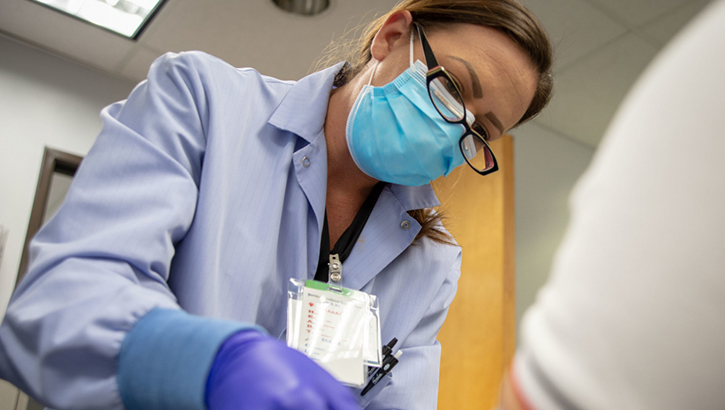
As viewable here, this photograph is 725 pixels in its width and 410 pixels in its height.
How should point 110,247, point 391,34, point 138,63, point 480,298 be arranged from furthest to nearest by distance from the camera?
point 138,63, point 480,298, point 391,34, point 110,247

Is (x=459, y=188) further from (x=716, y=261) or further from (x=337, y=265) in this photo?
(x=716, y=261)

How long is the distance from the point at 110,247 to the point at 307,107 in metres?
0.50

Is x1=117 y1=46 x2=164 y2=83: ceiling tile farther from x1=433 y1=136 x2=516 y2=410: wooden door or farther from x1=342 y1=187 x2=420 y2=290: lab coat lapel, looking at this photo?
x1=342 y1=187 x2=420 y2=290: lab coat lapel

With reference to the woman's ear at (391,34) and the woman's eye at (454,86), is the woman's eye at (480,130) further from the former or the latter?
the woman's ear at (391,34)

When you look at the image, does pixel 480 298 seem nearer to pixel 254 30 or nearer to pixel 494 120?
pixel 494 120

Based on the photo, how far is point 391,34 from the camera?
1093 millimetres

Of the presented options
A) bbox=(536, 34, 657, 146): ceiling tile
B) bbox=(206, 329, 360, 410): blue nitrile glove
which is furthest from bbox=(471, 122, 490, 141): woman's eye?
bbox=(536, 34, 657, 146): ceiling tile

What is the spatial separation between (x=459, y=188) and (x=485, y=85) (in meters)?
1.79

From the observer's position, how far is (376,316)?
95 cm

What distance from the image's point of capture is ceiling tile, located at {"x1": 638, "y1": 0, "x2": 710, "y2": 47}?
7.55 feet

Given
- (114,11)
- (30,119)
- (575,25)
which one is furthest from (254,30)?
(575,25)

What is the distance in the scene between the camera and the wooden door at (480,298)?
7.95 feet

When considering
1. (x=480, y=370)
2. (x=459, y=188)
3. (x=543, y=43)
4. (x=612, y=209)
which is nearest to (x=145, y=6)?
(x=459, y=188)

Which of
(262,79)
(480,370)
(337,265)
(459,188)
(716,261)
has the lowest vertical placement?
(480,370)
